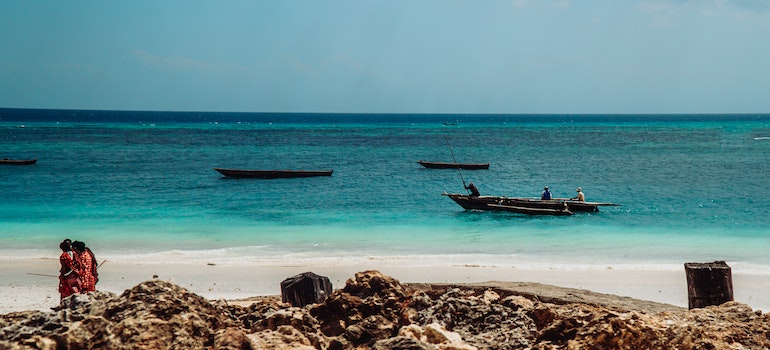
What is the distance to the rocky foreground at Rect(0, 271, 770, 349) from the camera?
187 inches

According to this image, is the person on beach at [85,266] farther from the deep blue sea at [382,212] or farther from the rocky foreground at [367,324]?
the deep blue sea at [382,212]

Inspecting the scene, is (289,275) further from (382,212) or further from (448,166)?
(448,166)

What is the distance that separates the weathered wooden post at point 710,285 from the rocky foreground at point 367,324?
70 centimetres

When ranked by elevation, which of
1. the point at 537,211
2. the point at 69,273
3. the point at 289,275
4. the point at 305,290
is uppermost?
the point at 305,290

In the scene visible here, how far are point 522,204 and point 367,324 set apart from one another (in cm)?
2222

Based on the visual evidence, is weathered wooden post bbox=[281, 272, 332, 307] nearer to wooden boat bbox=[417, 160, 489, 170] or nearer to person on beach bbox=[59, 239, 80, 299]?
person on beach bbox=[59, 239, 80, 299]

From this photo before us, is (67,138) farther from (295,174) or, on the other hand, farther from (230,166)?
(295,174)

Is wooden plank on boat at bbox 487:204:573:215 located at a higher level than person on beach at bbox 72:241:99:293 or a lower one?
lower

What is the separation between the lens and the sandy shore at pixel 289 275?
1341 cm

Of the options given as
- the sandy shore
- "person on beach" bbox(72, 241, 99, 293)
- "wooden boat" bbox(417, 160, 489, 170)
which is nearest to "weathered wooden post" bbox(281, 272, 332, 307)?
"person on beach" bbox(72, 241, 99, 293)

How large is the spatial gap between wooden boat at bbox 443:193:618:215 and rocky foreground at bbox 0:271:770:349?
20573 millimetres

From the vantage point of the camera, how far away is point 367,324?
5738 mm

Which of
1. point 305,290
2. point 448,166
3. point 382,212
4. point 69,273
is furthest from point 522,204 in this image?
point 305,290

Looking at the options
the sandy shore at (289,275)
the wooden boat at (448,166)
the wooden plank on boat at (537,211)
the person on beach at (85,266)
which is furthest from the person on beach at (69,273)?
the wooden boat at (448,166)
